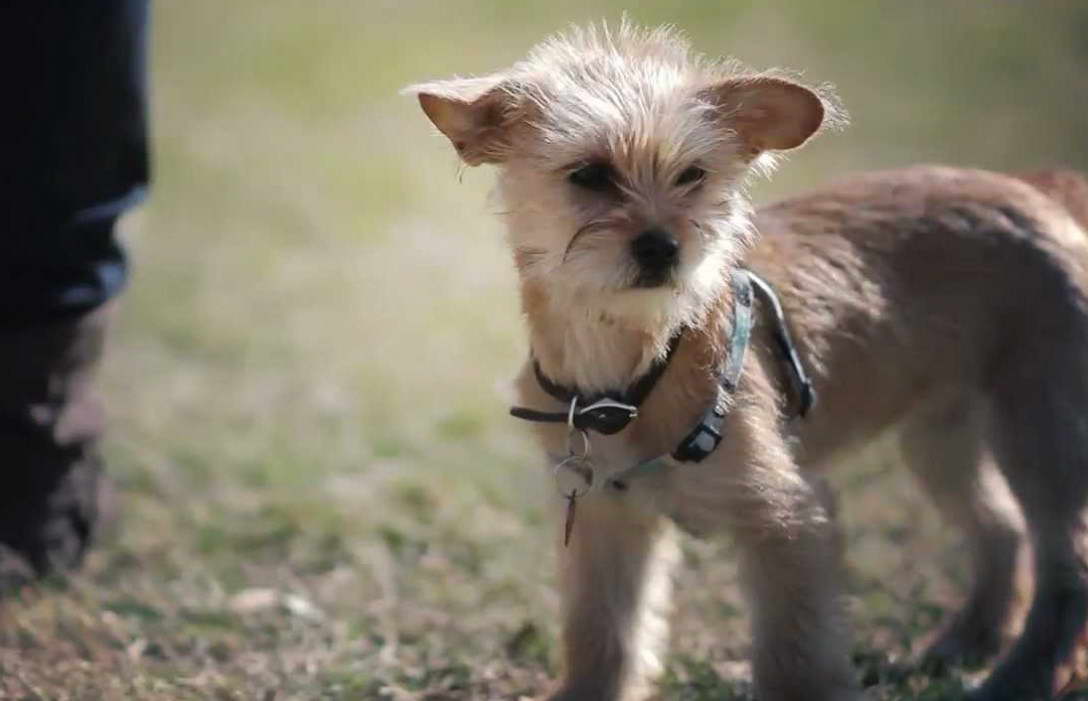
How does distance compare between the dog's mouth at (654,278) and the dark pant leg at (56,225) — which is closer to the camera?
the dog's mouth at (654,278)

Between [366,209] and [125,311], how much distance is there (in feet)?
7.42

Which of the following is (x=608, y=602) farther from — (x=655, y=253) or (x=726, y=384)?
(x=655, y=253)

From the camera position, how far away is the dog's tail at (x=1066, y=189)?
4234 millimetres

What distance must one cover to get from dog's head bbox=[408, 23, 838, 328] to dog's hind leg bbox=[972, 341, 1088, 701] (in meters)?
0.93

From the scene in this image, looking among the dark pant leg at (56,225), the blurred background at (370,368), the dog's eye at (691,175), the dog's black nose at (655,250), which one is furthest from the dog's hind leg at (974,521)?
the dark pant leg at (56,225)

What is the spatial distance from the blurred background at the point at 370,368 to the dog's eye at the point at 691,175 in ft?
2.09

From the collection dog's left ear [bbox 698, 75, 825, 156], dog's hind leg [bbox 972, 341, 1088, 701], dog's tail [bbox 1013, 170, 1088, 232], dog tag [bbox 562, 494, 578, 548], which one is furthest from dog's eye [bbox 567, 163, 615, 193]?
dog's tail [bbox 1013, 170, 1088, 232]

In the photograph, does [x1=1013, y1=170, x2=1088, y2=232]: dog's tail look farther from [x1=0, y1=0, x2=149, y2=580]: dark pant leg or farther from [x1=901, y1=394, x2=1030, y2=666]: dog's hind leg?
[x1=0, y1=0, x2=149, y2=580]: dark pant leg

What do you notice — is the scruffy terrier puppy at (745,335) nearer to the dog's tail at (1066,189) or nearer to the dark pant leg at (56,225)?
the dog's tail at (1066,189)

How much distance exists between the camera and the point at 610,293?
11.1ft

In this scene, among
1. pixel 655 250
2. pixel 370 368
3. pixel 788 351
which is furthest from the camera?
pixel 370 368

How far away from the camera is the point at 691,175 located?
3475 millimetres

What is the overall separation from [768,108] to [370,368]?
4.24 m

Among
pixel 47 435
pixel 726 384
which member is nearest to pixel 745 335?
pixel 726 384
